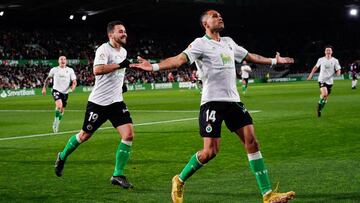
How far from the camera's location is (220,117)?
7621 mm

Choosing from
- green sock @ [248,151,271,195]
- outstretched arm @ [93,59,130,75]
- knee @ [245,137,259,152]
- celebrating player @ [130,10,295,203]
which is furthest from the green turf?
outstretched arm @ [93,59,130,75]

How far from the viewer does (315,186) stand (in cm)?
848

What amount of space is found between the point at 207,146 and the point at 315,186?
1.87 metres

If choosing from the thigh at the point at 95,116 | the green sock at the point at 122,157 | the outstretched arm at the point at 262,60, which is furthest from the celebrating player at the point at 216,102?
the thigh at the point at 95,116

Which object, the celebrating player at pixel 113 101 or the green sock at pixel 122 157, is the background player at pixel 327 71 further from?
the green sock at pixel 122 157

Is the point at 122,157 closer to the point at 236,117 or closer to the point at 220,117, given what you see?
the point at 220,117

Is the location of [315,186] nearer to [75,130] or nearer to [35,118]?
[75,130]

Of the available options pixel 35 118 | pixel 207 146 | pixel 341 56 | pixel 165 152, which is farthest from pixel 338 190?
pixel 341 56

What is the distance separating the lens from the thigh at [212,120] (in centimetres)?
759

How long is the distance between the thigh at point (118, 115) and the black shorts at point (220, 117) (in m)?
2.32

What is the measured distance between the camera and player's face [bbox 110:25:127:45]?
9547mm

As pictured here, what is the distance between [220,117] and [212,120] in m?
0.11

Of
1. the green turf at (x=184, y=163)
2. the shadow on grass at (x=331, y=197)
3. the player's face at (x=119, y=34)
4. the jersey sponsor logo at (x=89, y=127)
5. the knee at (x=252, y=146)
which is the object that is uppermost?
the player's face at (x=119, y=34)

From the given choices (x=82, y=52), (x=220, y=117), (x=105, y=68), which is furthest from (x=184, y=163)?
(x=82, y=52)
